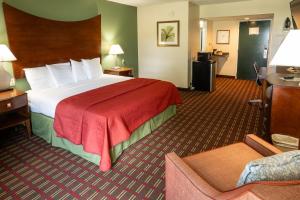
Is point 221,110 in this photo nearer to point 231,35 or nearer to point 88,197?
point 88,197

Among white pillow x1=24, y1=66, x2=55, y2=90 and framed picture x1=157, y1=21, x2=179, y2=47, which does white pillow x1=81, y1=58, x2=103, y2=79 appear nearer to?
white pillow x1=24, y1=66, x2=55, y2=90

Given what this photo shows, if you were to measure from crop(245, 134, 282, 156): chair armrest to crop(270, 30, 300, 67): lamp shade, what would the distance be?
0.70 m

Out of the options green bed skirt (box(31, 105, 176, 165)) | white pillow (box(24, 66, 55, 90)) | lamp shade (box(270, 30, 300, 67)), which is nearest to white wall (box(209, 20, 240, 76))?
green bed skirt (box(31, 105, 176, 165))

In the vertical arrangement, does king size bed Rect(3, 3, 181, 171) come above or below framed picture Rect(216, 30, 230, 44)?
below

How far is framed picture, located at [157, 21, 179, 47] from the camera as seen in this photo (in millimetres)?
5992

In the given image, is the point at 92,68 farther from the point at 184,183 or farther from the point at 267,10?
the point at 267,10

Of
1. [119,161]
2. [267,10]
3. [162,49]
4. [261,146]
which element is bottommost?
[119,161]

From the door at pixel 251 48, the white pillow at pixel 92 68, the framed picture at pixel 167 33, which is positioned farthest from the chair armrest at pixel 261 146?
the door at pixel 251 48

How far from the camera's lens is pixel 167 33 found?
6137 millimetres

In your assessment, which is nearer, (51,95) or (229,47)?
(51,95)

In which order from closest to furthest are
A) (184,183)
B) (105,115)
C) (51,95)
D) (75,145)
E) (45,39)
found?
(184,183) < (105,115) < (75,145) < (51,95) < (45,39)

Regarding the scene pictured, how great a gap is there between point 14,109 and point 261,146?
3.22 m

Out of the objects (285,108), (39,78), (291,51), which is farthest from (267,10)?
(39,78)

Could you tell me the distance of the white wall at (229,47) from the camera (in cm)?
782
